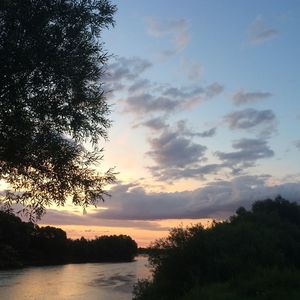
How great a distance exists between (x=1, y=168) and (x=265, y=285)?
47.1ft

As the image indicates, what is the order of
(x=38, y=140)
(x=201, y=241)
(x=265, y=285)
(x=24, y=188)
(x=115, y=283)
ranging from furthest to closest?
(x=115, y=283) < (x=201, y=241) < (x=265, y=285) < (x=24, y=188) < (x=38, y=140)

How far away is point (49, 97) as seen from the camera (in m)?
9.56

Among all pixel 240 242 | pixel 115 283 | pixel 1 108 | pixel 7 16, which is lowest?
pixel 115 283

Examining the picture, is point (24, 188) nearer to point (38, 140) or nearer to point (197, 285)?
point (38, 140)

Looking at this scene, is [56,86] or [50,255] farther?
[50,255]

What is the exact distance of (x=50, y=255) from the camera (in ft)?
456

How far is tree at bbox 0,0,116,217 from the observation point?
29.6ft

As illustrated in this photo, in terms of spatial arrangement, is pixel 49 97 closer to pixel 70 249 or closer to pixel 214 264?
pixel 214 264

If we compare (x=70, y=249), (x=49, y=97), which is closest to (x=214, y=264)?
(x=49, y=97)

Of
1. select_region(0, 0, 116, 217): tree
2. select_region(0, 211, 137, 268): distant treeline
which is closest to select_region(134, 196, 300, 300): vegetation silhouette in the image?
select_region(0, 0, 116, 217): tree

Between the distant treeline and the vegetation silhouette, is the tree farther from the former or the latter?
the distant treeline

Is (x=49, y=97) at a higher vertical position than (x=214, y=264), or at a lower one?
higher

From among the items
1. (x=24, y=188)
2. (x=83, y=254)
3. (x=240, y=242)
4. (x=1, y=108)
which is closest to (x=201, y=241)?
(x=240, y=242)

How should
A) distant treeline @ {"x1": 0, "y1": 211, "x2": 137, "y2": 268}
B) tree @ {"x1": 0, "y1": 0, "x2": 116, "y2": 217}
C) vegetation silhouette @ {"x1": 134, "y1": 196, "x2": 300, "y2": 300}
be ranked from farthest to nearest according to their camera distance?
distant treeline @ {"x1": 0, "y1": 211, "x2": 137, "y2": 268}, vegetation silhouette @ {"x1": 134, "y1": 196, "x2": 300, "y2": 300}, tree @ {"x1": 0, "y1": 0, "x2": 116, "y2": 217}
